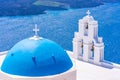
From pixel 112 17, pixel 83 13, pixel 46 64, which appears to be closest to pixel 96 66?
pixel 46 64

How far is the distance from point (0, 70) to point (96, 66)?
20.8 ft

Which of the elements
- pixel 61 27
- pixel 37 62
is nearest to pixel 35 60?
pixel 37 62

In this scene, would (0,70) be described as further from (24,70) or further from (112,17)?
(112,17)

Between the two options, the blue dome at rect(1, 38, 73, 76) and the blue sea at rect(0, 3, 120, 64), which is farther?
the blue sea at rect(0, 3, 120, 64)

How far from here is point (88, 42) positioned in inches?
640

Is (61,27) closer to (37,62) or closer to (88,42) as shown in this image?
(88,42)

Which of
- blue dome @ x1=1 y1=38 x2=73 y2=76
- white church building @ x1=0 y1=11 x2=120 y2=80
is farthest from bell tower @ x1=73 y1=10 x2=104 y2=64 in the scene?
blue dome @ x1=1 y1=38 x2=73 y2=76

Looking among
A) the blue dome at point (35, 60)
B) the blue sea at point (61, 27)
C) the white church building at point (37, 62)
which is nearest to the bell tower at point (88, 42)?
the white church building at point (37, 62)

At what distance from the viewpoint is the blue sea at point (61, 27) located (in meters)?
35.6

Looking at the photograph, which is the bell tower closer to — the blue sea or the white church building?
the white church building

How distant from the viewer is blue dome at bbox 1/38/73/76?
10391 mm

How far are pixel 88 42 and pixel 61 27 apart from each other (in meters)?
30.9

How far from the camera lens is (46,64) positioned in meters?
10.4

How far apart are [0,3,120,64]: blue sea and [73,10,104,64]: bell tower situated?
11886 mm
